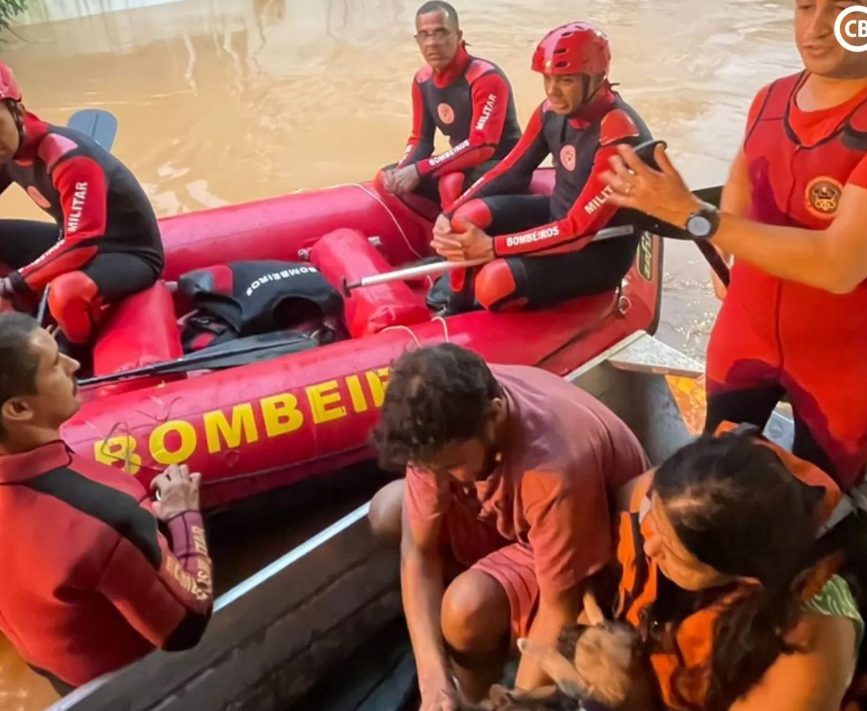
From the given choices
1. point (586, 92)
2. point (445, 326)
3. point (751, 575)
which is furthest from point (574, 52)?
point (751, 575)

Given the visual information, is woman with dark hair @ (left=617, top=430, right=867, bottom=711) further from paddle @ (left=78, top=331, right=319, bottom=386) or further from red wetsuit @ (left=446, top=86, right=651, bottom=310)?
paddle @ (left=78, top=331, right=319, bottom=386)

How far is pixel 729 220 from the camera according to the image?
1.18m

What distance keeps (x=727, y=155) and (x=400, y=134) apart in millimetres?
1599

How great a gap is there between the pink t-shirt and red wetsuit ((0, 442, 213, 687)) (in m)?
0.39

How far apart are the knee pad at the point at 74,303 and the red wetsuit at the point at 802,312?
140cm

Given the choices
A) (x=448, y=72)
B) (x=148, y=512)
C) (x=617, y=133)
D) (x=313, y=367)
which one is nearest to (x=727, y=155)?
(x=448, y=72)

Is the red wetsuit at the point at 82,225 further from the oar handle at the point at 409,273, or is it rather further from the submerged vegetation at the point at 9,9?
the submerged vegetation at the point at 9,9

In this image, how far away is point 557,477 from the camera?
1194 mm

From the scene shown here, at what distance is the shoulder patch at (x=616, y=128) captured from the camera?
6.33 feet

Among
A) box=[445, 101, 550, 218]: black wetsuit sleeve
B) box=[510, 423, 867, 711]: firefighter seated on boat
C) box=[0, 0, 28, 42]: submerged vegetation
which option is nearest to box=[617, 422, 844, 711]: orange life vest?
box=[510, 423, 867, 711]: firefighter seated on boat

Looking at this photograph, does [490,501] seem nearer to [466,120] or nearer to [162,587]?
[162,587]

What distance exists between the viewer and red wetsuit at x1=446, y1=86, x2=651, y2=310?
6.38 feet

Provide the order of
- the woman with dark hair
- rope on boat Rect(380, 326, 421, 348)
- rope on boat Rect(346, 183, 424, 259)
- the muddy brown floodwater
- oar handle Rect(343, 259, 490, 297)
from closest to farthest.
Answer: the woman with dark hair, rope on boat Rect(380, 326, 421, 348), oar handle Rect(343, 259, 490, 297), rope on boat Rect(346, 183, 424, 259), the muddy brown floodwater

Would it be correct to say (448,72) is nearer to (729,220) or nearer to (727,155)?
(729,220)
